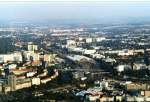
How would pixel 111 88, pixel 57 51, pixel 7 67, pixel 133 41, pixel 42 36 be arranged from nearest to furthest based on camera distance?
pixel 111 88, pixel 7 67, pixel 57 51, pixel 133 41, pixel 42 36

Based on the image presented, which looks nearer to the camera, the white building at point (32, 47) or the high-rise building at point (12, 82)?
the high-rise building at point (12, 82)

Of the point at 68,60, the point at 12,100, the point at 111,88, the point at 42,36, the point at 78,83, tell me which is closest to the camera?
the point at 12,100

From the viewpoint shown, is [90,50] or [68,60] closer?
[68,60]

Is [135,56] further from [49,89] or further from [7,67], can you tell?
[49,89]

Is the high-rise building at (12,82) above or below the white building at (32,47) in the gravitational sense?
above

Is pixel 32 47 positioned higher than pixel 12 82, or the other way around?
A: pixel 12 82

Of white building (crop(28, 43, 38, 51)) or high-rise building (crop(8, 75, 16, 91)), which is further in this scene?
white building (crop(28, 43, 38, 51))

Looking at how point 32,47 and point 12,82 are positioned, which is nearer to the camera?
point 12,82

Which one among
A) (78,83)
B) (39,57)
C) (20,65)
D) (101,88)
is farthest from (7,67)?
(101,88)

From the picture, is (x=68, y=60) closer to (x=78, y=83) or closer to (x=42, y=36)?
(x=78, y=83)

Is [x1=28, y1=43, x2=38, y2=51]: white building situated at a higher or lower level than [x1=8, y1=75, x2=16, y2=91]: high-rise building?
lower
